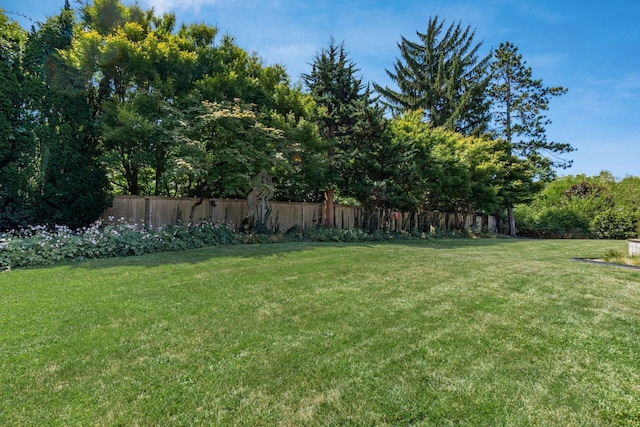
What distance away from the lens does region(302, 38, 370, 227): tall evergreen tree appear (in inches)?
515

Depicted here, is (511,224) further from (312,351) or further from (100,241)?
(312,351)

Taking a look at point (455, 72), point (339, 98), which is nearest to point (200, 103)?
point (339, 98)

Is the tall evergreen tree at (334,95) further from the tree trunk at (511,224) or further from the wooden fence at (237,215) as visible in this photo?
the tree trunk at (511,224)

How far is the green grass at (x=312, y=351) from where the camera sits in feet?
6.27

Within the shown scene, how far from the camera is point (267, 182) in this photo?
36.1 feet

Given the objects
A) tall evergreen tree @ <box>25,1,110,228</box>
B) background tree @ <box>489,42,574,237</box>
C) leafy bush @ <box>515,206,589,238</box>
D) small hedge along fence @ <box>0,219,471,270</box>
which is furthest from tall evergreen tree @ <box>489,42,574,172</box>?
tall evergreen tree @ <box>25,1,110,228</box>

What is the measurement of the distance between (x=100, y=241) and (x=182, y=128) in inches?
143

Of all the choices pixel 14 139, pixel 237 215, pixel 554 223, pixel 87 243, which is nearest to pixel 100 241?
pixel 87 243

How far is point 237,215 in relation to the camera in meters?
11.5

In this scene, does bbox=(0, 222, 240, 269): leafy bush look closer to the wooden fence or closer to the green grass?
the green grass

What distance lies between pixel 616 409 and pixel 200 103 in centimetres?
1037

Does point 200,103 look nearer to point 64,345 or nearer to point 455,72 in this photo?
point 64,345

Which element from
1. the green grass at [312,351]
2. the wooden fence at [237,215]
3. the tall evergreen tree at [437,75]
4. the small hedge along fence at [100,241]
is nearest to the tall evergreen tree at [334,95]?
the wooden fence at [237,215]

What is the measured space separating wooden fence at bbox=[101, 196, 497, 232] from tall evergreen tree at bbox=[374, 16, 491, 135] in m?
9.23
